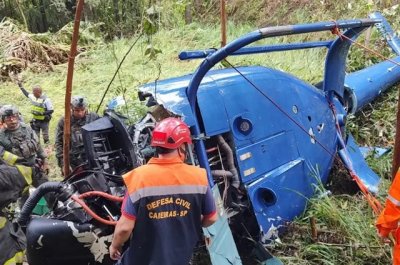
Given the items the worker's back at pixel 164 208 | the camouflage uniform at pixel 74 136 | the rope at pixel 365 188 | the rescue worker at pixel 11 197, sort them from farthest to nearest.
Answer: the camouflage uniform at pixel 74 136 < the rope at pixel 365 188 < the rescue worker at pixel 11 197 < the worker's back at pixel 164 208

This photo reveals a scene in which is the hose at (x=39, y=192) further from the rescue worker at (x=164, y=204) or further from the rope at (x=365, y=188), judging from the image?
the rope at (x=365, y=188)

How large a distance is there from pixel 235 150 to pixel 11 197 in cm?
176

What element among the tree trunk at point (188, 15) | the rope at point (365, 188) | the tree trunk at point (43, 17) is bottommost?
the rope at point (365, 188)

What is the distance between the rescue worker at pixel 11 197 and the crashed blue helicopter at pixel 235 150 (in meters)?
0.12

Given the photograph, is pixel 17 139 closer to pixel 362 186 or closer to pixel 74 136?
pixel 74 136

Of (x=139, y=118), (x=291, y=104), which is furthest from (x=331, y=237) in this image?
(x=139, y=118)

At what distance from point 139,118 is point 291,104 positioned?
142 centimetres

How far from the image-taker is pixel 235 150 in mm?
3836

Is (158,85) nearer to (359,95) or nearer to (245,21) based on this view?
(359,95)

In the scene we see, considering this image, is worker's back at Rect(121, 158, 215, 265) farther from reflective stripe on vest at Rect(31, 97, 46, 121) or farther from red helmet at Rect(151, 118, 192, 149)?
reflective stripe on vest at Rect(31, 97, 46, 121)

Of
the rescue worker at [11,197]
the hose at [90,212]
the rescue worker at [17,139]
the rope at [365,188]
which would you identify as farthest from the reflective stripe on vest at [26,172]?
the rope at [365,188]

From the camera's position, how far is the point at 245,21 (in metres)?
12.4

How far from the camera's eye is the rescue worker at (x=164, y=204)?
8.00 ft

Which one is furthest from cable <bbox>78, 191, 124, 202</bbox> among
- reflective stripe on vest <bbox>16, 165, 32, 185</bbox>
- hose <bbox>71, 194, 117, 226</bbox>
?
reflective stripe on vest <bbox>16, 165, 32, 185</bbox>
